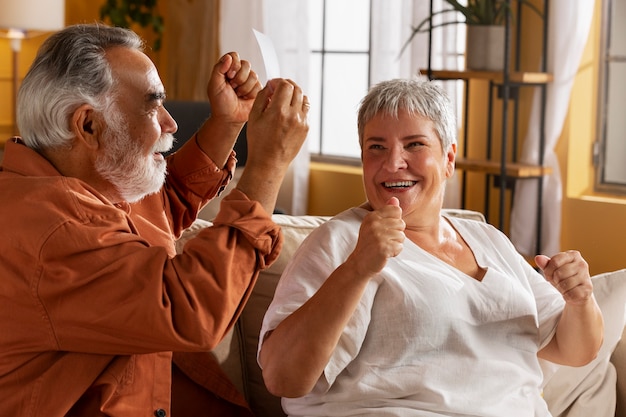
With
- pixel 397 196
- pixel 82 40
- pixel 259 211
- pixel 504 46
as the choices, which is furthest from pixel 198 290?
pixel 504 46

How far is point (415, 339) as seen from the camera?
1.77 m

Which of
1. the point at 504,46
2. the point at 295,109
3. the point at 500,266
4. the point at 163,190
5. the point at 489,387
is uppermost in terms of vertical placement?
the point at 504,46

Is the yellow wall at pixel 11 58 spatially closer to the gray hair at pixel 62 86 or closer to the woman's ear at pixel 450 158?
the woman's ear at pixel 450 158

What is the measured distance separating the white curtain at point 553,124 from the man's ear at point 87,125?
8.93ft

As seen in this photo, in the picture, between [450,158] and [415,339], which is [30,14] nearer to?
[450,158]

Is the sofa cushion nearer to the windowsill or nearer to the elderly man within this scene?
the elderly man

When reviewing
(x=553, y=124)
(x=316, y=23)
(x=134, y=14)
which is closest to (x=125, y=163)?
(x=553, y=124)

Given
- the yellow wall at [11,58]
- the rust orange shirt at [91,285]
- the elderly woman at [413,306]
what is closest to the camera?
the rust orange shirt at [91,285]

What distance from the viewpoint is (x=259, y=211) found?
4.83 feet

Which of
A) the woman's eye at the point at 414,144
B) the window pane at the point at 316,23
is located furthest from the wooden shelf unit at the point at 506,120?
the woman's eye at the point at 414,144

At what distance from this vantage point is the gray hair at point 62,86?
1.53 m

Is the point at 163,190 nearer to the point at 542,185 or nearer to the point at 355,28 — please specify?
the point at 542,185

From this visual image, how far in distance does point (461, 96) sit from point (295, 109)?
10.3 feet

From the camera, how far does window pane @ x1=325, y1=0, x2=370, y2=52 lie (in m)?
5.18
